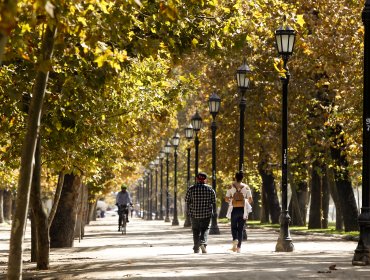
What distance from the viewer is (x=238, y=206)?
24.5 metres

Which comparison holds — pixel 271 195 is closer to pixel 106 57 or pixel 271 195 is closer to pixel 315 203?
pixel 315 203

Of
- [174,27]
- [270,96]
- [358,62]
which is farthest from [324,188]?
[174,27]

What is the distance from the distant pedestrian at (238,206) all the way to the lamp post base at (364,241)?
6.59 metres

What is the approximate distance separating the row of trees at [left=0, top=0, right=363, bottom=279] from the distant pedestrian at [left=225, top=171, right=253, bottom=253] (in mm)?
2592

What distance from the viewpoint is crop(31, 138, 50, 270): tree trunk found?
18516 millimetres

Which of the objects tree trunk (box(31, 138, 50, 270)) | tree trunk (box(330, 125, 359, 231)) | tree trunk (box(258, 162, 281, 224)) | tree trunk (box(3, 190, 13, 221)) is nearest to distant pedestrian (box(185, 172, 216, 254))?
tree trunk (box(31, 138, 50, 270))

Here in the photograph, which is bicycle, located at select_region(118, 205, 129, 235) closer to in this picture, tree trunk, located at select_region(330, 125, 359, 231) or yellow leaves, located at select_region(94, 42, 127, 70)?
tree trunk, located at select_region(330, 125, 359, 231)

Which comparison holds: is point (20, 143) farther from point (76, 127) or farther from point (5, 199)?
point (5, 199)

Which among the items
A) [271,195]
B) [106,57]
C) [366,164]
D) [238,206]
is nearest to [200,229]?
[238,206]

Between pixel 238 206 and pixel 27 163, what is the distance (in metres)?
11.8

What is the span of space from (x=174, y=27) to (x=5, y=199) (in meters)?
85.1

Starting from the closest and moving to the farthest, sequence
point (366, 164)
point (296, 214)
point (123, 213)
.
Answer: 1. point (366, 164)
2. point (123, 213)
3. point (296, 214)

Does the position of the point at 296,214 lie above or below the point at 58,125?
below

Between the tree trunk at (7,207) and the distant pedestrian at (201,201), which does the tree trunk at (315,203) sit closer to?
the distant pedestrian at (201,201)
